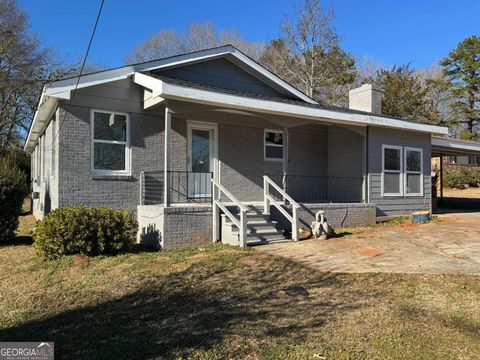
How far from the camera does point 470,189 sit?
93.9ft

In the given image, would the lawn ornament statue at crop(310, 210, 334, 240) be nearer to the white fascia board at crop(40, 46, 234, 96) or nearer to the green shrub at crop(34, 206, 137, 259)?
the green shrub at crop(34, 206, 137, 259)

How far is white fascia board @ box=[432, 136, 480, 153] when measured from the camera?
16.6 meters

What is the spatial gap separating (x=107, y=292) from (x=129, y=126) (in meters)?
5.23

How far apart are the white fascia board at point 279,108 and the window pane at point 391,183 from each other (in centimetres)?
163

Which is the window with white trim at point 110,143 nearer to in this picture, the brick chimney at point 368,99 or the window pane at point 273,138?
the window pane at point 273,138

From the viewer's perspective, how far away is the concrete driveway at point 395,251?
7.12 meters

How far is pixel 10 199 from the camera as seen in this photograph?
32.7 feet

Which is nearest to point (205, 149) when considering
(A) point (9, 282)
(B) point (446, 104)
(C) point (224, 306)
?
(A) point (9, 282)

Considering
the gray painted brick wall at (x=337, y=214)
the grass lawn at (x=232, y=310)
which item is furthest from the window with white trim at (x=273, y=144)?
the grass lawn at (x=232, y=310)

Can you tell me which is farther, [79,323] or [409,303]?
[409,303]

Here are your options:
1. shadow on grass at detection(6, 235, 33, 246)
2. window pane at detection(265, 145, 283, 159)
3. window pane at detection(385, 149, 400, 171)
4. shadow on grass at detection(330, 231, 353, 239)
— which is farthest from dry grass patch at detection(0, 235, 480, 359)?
window pane at detection(385, 149, 400, 171)

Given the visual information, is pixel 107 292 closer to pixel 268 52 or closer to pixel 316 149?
pixel 316 149

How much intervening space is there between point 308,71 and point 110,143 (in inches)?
910

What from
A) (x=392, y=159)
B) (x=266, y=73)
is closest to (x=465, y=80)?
(x=392, y=159)
